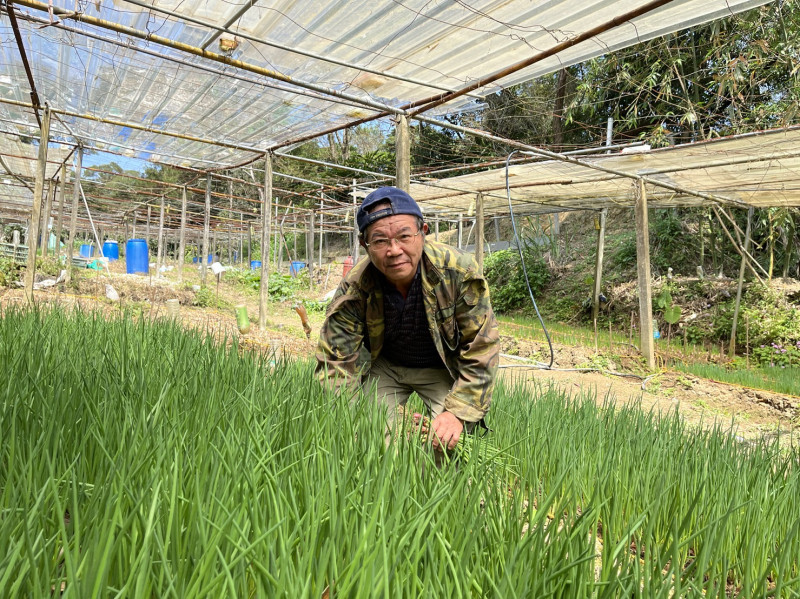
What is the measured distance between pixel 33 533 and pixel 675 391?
240 inches

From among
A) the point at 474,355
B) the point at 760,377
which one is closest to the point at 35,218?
the point at 474,355

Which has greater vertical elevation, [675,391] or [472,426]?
[472,426]

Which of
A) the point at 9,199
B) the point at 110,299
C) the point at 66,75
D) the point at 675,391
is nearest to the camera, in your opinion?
the point at 66,75

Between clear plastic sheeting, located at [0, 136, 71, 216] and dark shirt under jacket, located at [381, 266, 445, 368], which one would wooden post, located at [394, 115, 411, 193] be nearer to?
dark shirt under jacket, located at [381, 266, 445, 368]

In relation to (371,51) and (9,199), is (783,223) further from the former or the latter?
(9,199)

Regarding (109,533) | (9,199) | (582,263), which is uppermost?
(9,199)

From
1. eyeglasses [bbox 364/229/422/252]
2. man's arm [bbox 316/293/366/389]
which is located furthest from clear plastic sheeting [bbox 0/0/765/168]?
man's arm [bbox 316/293/366/389]

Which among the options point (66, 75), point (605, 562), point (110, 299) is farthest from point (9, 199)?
point (605, 562)

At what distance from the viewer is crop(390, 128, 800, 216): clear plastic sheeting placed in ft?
15.9

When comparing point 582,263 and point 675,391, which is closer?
point 675,391

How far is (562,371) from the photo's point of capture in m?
6.49

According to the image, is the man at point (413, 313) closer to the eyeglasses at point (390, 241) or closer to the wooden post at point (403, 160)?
the eyeglasses at point (390, 241)

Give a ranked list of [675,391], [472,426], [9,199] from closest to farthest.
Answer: [472,426], [675,391], [9,199]

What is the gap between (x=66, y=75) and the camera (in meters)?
4.59
